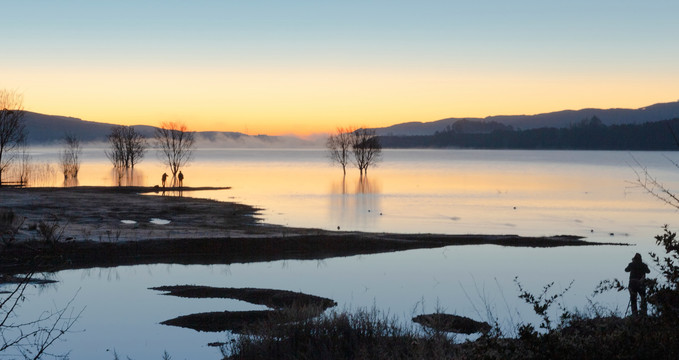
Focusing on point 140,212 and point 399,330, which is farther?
point 140,212

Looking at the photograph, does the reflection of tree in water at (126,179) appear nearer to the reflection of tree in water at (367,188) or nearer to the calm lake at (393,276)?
the reflection of tree in water at (367,188)

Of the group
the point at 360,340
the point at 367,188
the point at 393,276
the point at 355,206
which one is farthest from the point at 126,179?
the point at 360,340

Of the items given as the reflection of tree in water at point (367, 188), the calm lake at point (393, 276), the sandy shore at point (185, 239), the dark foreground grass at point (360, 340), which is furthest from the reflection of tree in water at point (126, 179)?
the dark foreground grass at point (360, 340)

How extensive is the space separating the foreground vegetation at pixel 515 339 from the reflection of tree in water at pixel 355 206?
24.1 meters

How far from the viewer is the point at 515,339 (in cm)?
843

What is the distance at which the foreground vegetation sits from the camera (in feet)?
21.1

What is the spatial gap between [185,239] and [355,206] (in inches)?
826

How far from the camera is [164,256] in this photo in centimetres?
2678

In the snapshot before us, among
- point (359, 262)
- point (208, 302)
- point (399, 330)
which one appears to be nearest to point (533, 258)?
point (359, 262)

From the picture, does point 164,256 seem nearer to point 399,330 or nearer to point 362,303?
point 362,303

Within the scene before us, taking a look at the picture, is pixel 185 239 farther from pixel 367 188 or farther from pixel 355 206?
pixel 367 188

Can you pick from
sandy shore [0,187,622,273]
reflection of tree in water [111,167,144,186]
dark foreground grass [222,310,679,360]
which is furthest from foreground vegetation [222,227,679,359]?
reflection of tree in water [111,167,144,186]

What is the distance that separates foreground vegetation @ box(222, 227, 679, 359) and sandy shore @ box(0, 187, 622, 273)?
11.1 m

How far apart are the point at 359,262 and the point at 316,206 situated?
2214cm
